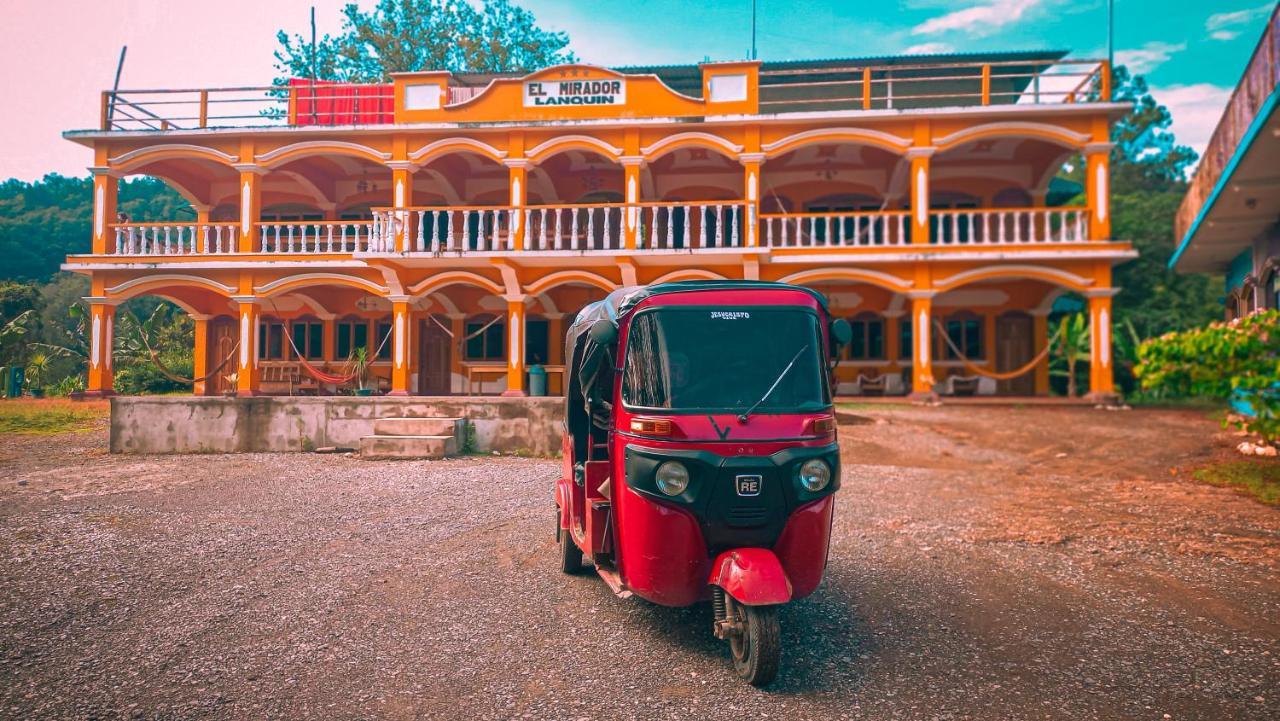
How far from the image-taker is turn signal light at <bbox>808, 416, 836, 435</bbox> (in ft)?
13.3

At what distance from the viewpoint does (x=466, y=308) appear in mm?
20484

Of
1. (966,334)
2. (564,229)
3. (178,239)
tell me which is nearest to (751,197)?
(564,229)

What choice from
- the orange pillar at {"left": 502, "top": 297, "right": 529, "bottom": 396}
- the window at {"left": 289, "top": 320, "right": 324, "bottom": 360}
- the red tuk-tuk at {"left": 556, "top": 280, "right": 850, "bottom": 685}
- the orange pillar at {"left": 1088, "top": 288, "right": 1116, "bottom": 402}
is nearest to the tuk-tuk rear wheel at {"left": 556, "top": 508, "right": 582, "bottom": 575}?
the red tuk-tuk at {"left": 556, "top": 280, "right": 850, "bottom": 685}

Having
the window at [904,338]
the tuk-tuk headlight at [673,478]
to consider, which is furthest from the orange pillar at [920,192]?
the tuk-tuk headlight at [673,478]

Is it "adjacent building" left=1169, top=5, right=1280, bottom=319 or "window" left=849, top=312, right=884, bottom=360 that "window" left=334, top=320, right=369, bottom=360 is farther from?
"adjacent building" left=1169, top=5, right=1280, bottom=319

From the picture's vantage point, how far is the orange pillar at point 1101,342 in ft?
54.3

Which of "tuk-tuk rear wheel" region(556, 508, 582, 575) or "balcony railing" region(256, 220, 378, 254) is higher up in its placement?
"balcony railing" region(256, 220, 378, 254)

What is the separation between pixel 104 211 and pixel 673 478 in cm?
2098

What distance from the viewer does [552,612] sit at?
4809 mm

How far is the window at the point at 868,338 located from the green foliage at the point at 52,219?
3416cm

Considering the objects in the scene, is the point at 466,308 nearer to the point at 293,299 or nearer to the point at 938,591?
the point at 293,299

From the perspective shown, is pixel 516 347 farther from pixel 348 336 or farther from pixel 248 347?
pixel 248 347

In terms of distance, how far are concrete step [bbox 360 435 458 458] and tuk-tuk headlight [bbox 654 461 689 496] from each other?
7794 millimetres

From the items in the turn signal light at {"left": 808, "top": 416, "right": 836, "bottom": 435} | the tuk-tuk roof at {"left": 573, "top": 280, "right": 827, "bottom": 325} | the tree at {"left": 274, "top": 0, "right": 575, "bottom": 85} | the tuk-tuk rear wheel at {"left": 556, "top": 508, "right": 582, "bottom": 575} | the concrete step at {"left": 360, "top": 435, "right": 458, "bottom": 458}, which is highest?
the tree at {"left": 274, "top": 0, "right": 575, "bottom": 85}
